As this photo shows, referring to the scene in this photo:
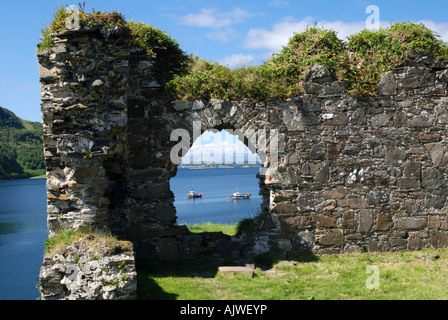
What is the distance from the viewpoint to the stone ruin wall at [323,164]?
867 cm

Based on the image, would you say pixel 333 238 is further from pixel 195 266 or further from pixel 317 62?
pixel 317 62

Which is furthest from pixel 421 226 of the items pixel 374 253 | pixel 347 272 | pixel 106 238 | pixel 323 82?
pixel 106 238

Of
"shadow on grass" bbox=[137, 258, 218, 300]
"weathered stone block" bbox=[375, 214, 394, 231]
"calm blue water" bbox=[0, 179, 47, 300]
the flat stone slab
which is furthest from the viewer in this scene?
"calm blue water" bbox=[0, 179, 47, 300]

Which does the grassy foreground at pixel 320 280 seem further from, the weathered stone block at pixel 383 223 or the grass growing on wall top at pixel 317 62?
the grass growing on wall top at pixel 317 62

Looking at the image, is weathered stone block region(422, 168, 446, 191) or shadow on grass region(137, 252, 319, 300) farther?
weathered stone block region(422, 168, 446, 191)

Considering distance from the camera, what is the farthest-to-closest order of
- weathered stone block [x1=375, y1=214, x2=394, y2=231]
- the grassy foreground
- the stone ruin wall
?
weathered stone block [x1=375, y1=214, x2=394, y2=231] < the stone ruin wall < the grassy foreground

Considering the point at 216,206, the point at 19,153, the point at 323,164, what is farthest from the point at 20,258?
the point at 19,153

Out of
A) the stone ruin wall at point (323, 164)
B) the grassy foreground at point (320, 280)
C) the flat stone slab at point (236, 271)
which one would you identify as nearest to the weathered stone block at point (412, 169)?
the stone ruin wall at point (323, 164)

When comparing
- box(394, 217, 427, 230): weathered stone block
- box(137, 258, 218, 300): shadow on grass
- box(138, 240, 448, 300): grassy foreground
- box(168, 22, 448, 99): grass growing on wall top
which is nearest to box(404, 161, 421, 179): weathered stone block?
box(394, 217, 427, 230): weathered stone block

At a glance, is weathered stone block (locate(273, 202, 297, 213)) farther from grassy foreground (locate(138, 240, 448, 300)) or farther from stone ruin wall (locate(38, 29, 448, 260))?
grassy foreground (locate(138, 240, 448, 300))

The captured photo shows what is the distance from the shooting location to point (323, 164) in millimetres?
8727

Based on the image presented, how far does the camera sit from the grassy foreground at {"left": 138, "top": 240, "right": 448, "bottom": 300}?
6441 mm

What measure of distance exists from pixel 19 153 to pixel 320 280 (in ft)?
294

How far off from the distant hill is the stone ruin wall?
273 ft
